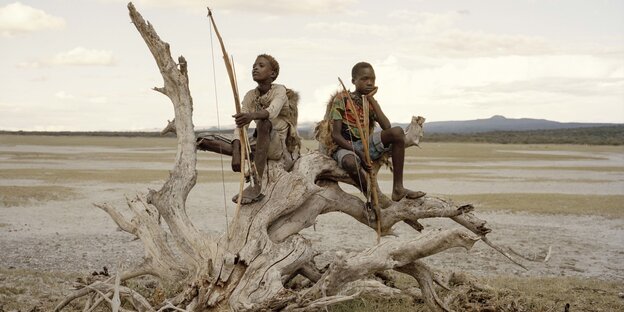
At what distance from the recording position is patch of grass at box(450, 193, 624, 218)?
18.2 m

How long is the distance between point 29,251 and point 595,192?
58.1ft

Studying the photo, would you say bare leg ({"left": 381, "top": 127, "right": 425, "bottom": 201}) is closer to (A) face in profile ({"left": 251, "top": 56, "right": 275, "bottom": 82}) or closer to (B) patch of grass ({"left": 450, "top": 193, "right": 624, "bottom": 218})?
(A) face in profile ({"left": 251, "top": 56, "right": 275, "bottom": 82})

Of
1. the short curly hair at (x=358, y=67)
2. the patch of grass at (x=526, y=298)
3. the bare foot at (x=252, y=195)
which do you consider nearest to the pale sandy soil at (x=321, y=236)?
the patch of grass at (x=526, y=298)

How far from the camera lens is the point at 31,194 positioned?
20.0 metres

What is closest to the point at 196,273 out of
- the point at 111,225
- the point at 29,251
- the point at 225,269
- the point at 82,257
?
the point at 225,269

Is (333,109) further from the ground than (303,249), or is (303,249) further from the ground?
(333,109)

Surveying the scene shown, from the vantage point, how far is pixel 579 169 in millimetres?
34031

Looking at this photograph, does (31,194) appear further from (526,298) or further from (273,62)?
(526,298)

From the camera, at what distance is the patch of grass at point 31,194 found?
60.9ft

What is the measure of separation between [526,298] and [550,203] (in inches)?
471

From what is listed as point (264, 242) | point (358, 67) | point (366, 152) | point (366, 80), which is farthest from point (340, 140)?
point (264, 242)

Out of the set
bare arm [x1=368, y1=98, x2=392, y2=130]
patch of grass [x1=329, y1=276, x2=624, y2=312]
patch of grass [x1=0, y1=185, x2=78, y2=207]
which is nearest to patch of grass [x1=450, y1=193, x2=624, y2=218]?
patch of grass [x1=329, y1=276, x2=624, y2=312]

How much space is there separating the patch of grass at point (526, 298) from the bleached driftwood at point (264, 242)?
52 centimetres

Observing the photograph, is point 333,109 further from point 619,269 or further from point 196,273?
point 619,269
